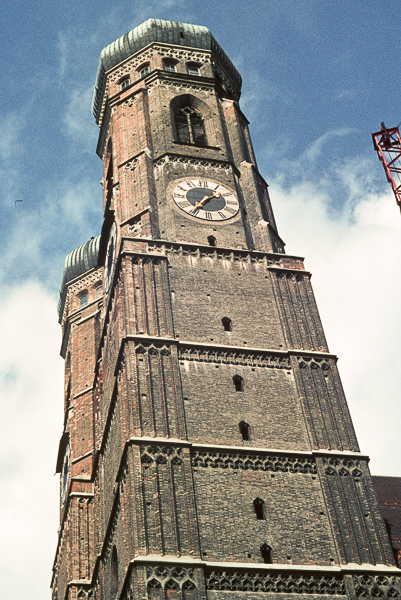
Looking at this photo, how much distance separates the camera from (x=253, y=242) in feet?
112

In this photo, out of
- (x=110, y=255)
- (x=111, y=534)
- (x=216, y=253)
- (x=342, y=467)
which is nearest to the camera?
(x=342, y=467)

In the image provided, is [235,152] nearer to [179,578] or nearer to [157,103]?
[157,103]

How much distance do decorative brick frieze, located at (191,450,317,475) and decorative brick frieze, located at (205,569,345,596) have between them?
10.3ft

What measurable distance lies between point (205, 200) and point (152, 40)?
37.2ft

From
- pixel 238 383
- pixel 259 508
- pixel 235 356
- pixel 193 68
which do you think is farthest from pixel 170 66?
pixel 259 508

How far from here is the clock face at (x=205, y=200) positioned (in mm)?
34125

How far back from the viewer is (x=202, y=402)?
91.5ft

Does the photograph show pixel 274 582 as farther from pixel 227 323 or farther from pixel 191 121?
pixel 191 121

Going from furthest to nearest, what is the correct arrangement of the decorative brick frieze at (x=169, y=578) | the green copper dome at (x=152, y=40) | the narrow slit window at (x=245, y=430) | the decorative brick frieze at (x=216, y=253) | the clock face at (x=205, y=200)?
the green copper dome at (x=152, y=40)
the clock face at (x=205, y=200)
the decorative brick frieze at (x=216, y=253)
the narrow slit window at (x=245, y=430)
the decorative brick frieze at (x=169, y=578)

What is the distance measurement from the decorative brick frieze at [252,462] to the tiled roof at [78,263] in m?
22.7

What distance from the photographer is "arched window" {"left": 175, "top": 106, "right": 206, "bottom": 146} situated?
124ft

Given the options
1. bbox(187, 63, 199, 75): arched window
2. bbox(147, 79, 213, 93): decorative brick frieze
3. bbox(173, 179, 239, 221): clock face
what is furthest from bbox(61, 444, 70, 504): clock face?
bbox(187, 63, 199, 75): arched window

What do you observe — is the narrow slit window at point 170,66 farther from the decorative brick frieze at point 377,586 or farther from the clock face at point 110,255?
the decorative brick frieze at point 377,586

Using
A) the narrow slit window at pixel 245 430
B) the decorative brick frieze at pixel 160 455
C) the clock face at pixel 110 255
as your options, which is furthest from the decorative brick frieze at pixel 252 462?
the clock face at pixel 110 255
